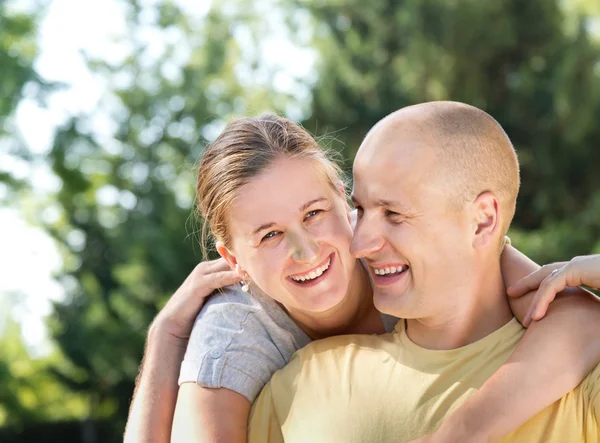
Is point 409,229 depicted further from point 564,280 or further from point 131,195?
point 131,195

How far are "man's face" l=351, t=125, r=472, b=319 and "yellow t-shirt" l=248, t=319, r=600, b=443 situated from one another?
0.48 feet

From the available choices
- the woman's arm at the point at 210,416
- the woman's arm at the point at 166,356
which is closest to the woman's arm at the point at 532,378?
the woman's arm at the point at 210,416

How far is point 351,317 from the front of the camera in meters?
2.61

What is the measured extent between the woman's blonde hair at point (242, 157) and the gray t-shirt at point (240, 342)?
0.21 m

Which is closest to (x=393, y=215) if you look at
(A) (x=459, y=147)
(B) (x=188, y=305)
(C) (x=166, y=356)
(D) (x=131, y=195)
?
(A) (x=459, y=147)

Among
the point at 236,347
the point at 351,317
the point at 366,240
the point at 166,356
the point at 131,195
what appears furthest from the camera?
the point at 131,195

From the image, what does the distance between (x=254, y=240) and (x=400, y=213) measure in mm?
474

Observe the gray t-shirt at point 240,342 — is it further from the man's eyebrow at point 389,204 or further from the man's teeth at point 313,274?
the man's eyebrow at point 389,204

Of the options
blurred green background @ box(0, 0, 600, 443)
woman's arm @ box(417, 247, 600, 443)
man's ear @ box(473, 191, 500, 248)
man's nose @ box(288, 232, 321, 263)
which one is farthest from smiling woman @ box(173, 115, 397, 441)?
blurred green background @ box(0, 0, 600, 443)

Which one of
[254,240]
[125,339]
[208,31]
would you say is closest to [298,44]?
[208,31]

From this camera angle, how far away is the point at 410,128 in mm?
2178

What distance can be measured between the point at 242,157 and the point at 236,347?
1.82 feet

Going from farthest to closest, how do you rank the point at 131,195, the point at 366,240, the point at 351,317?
the point at 131,195
the point at 351,317
the point at 366,240

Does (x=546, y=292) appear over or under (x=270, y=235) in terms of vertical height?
under
